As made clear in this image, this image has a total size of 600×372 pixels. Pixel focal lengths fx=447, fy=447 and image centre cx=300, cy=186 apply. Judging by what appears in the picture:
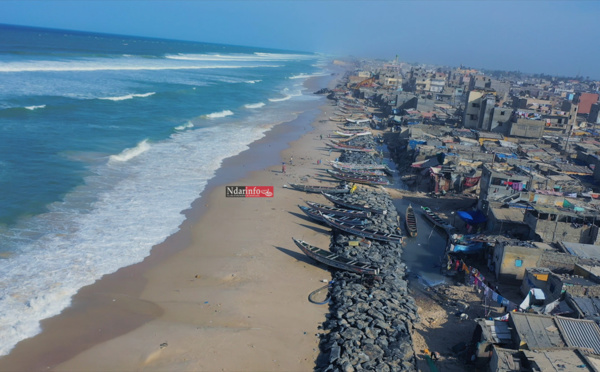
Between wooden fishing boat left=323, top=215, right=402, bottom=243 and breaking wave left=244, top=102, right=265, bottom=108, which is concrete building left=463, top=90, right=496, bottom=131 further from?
breaking wave left=244, top=102, right=265, bottom=108

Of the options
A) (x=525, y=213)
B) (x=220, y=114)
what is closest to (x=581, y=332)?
(x=525, y=213)

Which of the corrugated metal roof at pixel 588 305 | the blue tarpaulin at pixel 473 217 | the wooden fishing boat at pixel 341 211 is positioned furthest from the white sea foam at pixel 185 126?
the corrugated metal roof at pixel 588 305

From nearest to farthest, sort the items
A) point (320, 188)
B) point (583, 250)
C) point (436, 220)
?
point (583, 250) < point (436, 220) < point (320, 188)

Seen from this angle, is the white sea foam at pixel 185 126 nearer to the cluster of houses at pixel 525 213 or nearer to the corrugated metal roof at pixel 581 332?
the cluster of houses at pixel 525 213

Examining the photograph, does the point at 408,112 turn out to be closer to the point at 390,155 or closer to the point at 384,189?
the point at 390,155

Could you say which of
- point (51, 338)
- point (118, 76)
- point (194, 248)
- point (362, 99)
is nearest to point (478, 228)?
point (194, 248)

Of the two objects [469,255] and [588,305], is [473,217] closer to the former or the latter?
[469,255]

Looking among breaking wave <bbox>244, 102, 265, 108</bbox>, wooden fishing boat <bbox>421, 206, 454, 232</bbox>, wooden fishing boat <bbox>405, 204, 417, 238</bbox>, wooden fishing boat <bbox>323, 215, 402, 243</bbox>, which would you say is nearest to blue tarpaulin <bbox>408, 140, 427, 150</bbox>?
wooden fishing boat <bbox>421, 206, 454, 232</bbox>
